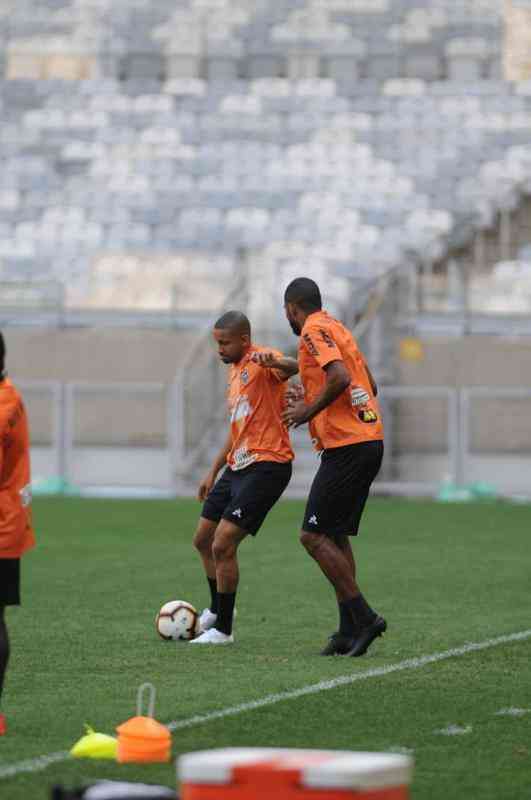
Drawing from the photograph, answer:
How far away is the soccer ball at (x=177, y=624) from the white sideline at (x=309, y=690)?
144 cm

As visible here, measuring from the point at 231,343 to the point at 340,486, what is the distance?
1.06 m

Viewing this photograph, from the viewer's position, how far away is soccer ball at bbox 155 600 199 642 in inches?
388

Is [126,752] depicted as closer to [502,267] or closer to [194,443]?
[194,443]

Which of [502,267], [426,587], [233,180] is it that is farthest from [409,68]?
[426,587]

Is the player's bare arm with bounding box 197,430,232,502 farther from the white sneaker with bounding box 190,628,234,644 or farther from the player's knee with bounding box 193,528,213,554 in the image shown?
the white sneaker with bounding box 190,628,234,644

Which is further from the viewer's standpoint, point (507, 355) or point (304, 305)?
point (507, 355)

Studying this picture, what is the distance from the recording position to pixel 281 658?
908cm

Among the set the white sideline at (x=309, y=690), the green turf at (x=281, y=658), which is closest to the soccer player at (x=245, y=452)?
the green turf at (x=281, y=658)

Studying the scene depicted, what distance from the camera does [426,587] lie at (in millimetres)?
13008

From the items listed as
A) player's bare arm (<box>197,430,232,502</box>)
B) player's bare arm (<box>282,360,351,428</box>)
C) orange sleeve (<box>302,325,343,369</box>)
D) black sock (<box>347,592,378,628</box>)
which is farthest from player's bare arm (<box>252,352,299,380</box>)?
black sock (<box>347,592,378,628</box>)

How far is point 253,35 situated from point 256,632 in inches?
1017

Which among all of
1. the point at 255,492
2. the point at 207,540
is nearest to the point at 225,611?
the point at 207,540

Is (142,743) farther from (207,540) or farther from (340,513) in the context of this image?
(207,540)

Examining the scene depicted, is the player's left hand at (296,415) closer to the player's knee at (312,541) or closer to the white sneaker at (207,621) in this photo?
the player's knee at (312,541)
